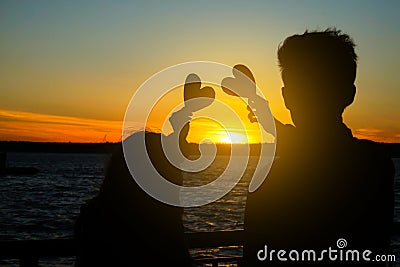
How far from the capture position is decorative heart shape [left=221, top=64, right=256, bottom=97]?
176 centimetres

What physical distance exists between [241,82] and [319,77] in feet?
0.88

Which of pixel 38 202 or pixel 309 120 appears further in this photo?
pixel 38 202

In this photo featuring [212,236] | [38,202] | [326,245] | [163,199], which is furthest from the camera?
[38,202]

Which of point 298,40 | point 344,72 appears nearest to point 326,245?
point 344,72

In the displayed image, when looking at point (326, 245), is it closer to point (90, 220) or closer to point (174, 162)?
point (174, 162)

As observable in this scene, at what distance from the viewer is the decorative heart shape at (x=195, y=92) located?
6.24 feet

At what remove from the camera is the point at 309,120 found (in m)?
1.75

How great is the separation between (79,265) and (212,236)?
4.59ft

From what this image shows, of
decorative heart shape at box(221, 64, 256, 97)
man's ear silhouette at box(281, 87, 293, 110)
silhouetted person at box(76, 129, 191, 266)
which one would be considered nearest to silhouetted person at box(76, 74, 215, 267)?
silhouetted person at box(76, 129, 191, 266)

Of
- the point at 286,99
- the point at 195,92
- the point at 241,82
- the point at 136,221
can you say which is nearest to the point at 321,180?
the point at 286,99

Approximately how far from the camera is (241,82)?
5.80ft

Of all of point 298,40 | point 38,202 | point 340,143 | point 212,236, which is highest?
point 298,40

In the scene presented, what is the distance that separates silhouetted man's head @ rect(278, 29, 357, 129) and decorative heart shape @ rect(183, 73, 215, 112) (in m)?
0.29

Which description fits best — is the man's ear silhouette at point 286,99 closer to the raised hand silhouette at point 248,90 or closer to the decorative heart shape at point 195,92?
the raised hand silhouette at point 248,90
